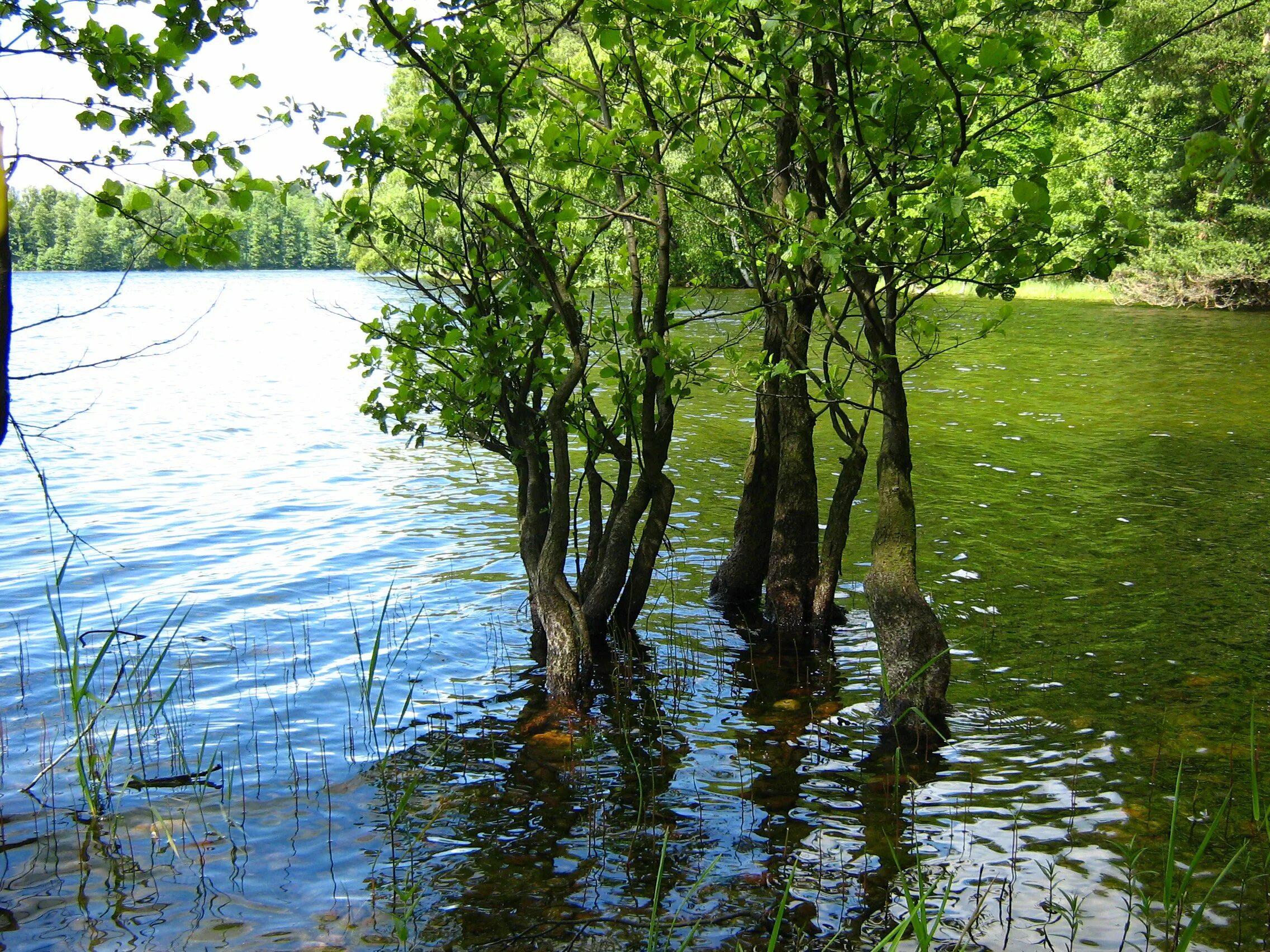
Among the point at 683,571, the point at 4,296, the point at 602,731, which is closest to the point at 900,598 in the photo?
the point at 602,731

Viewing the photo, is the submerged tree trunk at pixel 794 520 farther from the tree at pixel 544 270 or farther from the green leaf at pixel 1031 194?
the green leaf at pixel 1031 194

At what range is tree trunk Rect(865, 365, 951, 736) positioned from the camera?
681 centimetres

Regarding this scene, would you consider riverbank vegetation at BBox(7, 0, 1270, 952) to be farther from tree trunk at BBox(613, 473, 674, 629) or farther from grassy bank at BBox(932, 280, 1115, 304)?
grassy bank at BBox(932, 280, 1115, 304)

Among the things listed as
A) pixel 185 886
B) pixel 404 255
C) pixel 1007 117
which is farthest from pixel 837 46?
pixel 185 886

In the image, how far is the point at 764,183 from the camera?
331 inches

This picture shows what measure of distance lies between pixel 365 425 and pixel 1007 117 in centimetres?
1816

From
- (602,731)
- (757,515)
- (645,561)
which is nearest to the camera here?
(602,731)

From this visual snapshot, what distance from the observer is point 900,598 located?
6898 mm

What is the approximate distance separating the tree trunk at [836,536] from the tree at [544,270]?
4.92 ft

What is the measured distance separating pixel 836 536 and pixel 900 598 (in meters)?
1.84

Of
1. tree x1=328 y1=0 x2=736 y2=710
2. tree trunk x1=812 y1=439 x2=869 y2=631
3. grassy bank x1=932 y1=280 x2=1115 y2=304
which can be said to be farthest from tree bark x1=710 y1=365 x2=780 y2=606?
grassy bank x1=932 y1=280 x2=1115 y2=304

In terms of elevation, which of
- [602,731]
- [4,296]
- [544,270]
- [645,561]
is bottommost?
[602,731]

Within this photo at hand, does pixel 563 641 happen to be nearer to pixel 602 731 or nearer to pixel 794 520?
pixel 602 731

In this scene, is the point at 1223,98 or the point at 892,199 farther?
the point at 892,199
